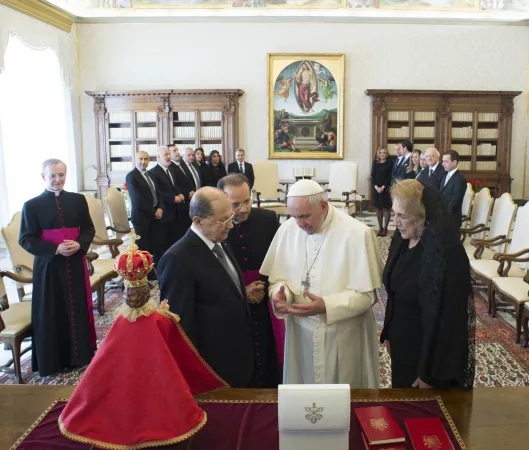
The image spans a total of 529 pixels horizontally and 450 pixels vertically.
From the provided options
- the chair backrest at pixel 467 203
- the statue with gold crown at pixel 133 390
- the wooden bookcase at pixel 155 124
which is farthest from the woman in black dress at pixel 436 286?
the wooden bookcase at pixel 155 124

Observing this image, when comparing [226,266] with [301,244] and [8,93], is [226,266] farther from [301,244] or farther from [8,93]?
[8,93]

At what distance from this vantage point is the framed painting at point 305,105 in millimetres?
13156

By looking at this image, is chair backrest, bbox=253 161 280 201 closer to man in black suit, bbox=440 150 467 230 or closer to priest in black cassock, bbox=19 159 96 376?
man in black suit, bbox=440 150 467 230

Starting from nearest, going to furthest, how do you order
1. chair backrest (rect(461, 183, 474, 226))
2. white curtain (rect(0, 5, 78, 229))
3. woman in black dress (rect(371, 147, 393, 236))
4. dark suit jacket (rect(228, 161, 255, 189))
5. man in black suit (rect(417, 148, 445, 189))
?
chair backrest (rect(461, 183, 474, 226)) < man in black suit (rect(417, 148, 445, 189)) < white curtain (rect(0, 5, 78, 229)) < woman in black dress (rect(371, 147, 393, 236)) < dark suit jacket (rect(228, 161, 255, 189))

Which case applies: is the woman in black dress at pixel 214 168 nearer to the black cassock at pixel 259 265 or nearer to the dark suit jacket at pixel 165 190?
the dark suit jacket at pixel 165 190

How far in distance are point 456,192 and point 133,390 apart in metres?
6.81

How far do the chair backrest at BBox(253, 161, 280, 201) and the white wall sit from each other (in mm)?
1713

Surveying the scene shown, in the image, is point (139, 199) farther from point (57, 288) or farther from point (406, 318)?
point (406, 318)

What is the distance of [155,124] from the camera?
13219mm

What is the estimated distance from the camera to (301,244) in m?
2.95

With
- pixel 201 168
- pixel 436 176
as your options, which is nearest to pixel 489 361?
pixel 436 176

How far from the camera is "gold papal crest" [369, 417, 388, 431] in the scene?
169 centimetres

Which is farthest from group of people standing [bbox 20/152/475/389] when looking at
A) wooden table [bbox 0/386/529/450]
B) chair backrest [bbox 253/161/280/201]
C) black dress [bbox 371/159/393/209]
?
chair backrest [bbox 253/161/280/201]

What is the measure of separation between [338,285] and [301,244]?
1.04ft
